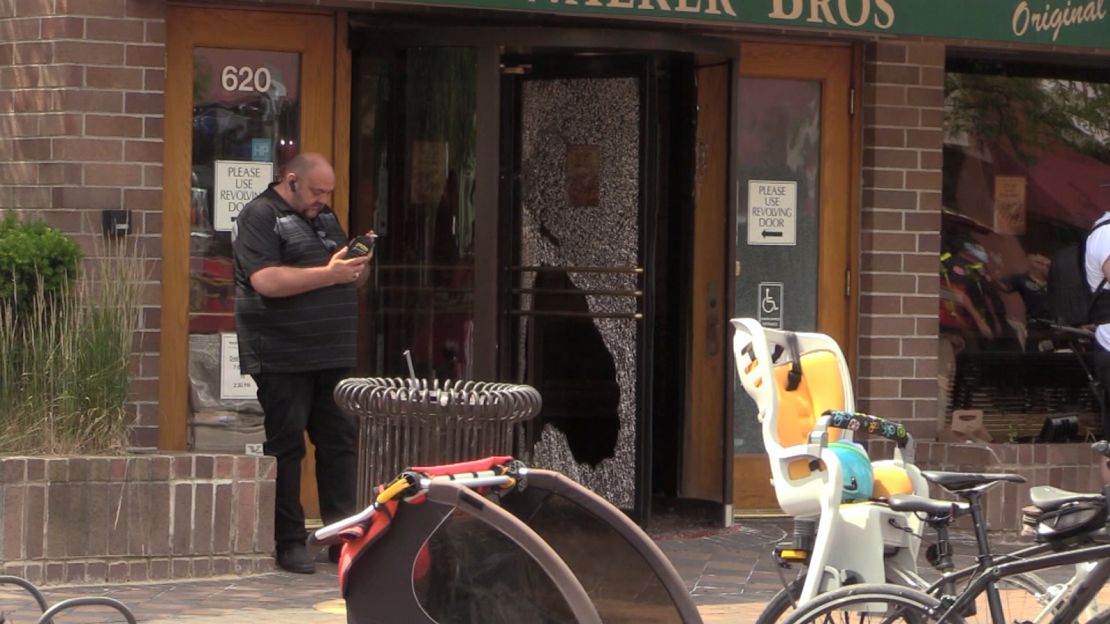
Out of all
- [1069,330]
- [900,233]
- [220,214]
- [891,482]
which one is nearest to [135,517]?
[220,214]

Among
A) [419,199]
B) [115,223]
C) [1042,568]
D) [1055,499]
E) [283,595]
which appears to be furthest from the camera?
[419,199]

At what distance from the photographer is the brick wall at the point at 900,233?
10.3 metres

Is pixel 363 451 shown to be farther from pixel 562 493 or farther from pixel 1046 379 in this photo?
pixel 1046 379

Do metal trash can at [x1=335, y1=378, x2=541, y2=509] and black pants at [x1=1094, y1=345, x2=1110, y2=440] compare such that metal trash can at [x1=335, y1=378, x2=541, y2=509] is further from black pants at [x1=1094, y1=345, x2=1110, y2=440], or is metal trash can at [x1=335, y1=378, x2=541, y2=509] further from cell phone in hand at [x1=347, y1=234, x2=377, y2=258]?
black pants at [x1=1094, y1=345, x2=1110, y2=440]

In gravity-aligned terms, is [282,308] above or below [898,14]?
below

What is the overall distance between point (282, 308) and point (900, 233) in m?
3.59

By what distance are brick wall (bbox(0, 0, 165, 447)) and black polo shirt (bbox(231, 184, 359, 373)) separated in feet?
2.67

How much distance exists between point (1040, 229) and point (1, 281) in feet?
19.1

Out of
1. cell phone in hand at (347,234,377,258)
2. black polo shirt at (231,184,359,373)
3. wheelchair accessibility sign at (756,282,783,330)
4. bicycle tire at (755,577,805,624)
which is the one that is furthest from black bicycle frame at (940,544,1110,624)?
wheelchair accessibility sign at (756,282,783,330)

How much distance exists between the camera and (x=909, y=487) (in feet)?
20.7

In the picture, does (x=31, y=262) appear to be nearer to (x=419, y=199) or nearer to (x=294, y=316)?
(x=294, y=316)

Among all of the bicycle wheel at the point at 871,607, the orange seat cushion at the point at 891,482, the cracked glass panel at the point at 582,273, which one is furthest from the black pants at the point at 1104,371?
the bicycle wheel at the point at 871,607

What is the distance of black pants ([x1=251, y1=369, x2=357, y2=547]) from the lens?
8461 millimetres

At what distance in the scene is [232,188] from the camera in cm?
938
